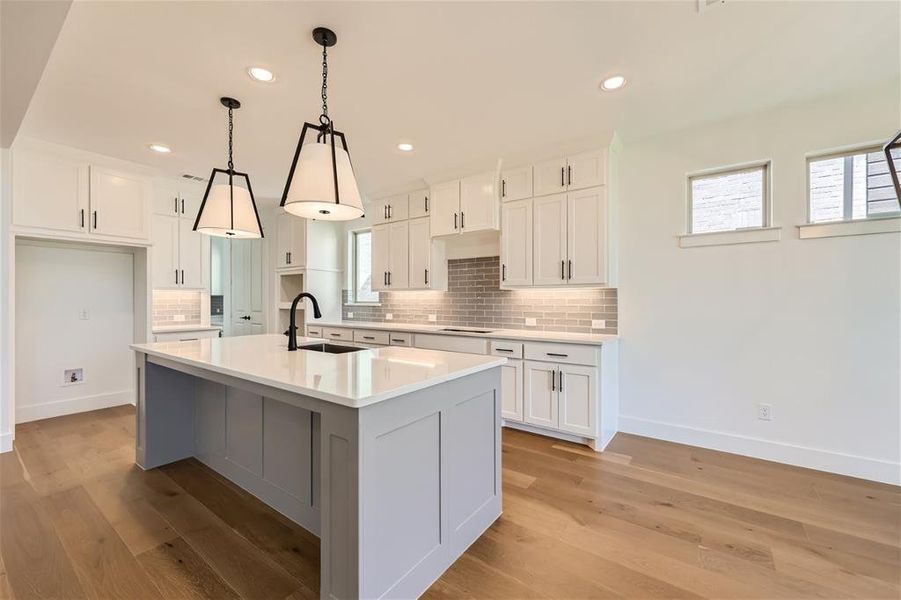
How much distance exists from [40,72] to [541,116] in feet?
9.94

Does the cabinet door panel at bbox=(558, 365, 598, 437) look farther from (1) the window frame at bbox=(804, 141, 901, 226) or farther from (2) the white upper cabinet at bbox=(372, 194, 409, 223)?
(2) the white upper cabinet at bbox=(372, 194, 409, 223)

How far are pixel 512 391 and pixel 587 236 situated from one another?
1.55m

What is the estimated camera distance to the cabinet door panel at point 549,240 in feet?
11.5

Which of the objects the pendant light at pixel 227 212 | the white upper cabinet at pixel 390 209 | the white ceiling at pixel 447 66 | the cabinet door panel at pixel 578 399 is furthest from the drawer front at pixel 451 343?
the pendant light at pixel 227 212

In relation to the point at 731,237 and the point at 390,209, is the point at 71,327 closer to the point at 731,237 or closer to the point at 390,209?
the point at 390,209

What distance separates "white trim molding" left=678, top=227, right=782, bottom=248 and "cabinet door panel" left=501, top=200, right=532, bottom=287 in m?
1.30

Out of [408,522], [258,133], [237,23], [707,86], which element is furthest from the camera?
[258,133]

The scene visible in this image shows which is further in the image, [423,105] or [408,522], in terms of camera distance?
[423,105]

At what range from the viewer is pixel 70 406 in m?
3.95

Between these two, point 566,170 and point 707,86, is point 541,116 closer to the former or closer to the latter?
point 566,170

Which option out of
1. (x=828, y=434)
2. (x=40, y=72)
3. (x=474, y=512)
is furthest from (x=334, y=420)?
(x=828, y=434)

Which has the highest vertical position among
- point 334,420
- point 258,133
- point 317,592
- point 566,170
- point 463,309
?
point 258,133

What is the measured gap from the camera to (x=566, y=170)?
136 inches

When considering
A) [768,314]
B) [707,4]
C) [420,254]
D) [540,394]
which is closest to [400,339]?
[420,254]
